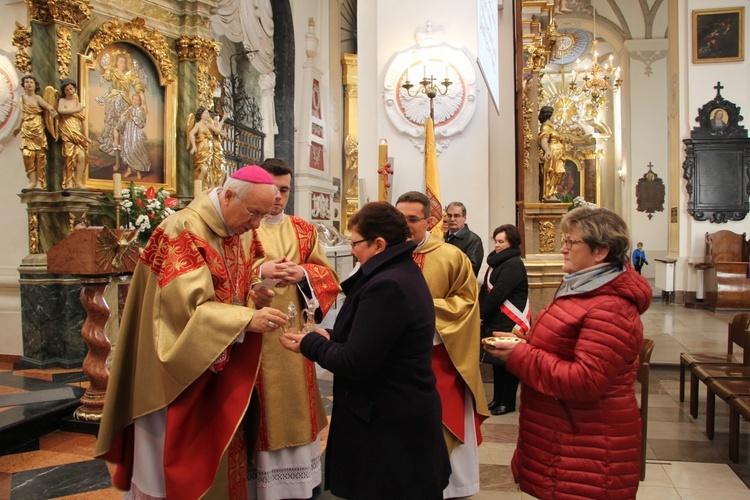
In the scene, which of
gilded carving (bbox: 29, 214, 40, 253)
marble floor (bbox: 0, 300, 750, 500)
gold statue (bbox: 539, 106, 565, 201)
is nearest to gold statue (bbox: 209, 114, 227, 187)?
gilded carving (bbox: 29, 214, 40, 253)

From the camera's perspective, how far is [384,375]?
6.96ft

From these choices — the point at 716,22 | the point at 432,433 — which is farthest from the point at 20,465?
the point at 716,22

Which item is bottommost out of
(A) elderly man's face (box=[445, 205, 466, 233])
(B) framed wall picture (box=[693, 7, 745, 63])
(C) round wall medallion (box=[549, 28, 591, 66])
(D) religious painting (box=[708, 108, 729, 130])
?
(A) elderly man's face (box=[445, 205, 466, 233])

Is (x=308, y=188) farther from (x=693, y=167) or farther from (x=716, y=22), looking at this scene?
(x=716, y=22)

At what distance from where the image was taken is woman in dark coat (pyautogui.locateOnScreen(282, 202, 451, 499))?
2.05m

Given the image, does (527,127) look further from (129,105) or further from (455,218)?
(129,105)

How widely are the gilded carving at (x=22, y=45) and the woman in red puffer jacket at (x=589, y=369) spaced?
294 inches

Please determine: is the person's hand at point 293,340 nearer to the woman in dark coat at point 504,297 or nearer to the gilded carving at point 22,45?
the woman in dark coat at point 504,297

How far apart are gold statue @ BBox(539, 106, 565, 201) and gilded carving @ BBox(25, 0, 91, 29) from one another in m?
6.26

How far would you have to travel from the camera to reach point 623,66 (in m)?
22.2

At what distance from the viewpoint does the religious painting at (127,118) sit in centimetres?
841

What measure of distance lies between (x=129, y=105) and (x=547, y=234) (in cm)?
624

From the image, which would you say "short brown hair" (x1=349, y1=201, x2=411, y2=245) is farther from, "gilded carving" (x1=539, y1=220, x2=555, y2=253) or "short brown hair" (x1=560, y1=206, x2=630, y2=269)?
"gilded carving" (x1=539, y1=220, x2=555, y2=253)

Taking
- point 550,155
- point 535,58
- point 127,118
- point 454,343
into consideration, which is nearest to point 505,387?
point 454,343
